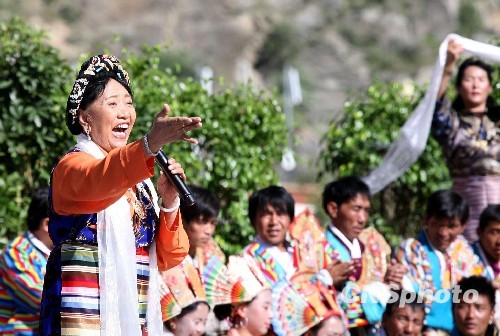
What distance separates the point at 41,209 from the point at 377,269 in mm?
2158

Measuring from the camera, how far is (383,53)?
47531mm

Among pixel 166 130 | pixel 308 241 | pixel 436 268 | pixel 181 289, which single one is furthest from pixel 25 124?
pixel 166 130

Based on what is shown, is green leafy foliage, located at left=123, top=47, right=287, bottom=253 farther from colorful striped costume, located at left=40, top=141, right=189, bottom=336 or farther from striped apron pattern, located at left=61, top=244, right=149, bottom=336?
striped apron pattern, located at left=61, top=244, right=149, bottom=336

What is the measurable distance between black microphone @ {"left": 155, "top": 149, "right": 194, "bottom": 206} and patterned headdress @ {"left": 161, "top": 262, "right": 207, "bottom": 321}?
204 centimetres

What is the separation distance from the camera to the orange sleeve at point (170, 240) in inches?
165

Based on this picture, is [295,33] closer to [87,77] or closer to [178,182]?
[87,77]

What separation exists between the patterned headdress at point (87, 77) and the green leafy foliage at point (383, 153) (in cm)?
388

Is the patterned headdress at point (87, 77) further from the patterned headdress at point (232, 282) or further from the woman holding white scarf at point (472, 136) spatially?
the woman holding white scarf at point (472, 136)

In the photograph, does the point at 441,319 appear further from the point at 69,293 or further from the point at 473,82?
the point at 69,293

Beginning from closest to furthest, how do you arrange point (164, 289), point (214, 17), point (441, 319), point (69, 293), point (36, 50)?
point (69, 293) < point (164, 289) < point (441, 319) < point (36, 50) < point (214, 17)

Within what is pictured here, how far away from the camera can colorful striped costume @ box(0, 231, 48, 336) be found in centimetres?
591

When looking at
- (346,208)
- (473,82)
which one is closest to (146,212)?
(346,208)

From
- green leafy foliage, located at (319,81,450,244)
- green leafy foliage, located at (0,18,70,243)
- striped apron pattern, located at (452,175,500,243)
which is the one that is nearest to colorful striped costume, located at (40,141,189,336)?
green leafy foliage, located at (0,18,70,243)

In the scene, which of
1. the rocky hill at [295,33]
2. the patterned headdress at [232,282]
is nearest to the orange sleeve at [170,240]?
the patterned headdress at [232,282]
